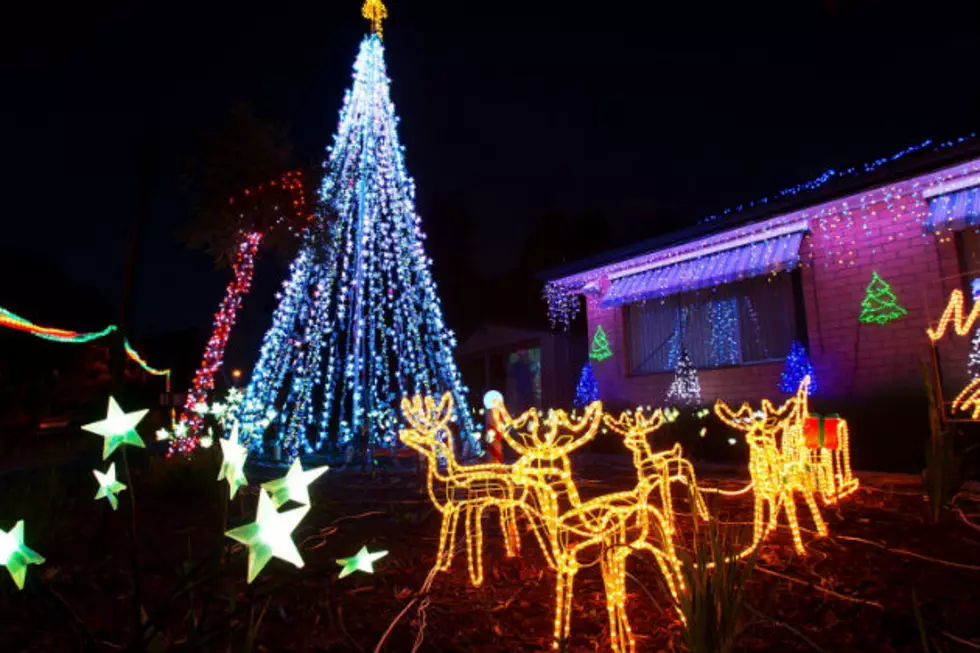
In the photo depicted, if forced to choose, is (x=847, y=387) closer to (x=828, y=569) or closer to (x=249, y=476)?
(x=828, y=569)

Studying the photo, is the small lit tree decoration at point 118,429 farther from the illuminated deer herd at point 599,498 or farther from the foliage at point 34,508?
the foliage at point 34,508

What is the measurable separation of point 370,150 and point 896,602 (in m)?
9.79

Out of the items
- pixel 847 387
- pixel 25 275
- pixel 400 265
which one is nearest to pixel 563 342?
pixel 400 265

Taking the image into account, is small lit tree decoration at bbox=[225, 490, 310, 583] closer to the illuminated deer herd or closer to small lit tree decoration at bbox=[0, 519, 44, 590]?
small lit tree decoration at bbox=[0, 519, 44, 590]

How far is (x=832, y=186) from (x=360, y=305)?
25.4ft

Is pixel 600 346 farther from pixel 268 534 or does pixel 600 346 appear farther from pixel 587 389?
pixel 268 534

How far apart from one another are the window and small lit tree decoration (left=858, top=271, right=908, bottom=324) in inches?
44.6

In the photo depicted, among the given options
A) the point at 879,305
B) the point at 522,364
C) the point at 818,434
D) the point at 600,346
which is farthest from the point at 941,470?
the point at 522,364

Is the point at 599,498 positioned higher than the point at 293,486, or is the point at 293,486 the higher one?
the point at 293,486

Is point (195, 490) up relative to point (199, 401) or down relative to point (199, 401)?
down

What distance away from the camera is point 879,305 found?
8.85 m

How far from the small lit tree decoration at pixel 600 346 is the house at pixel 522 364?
13.6ft

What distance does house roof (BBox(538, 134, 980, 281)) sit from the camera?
25.1 feet

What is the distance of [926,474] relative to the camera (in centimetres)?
463
